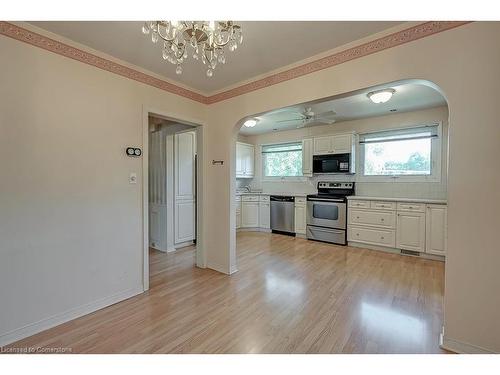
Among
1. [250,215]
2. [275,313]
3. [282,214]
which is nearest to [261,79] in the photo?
[275,313]

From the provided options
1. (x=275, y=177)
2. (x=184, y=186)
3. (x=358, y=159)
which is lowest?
(x=184, y=186)

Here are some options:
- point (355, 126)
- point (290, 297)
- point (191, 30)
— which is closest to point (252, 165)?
point (355, 126)

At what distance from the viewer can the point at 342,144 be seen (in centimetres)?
476

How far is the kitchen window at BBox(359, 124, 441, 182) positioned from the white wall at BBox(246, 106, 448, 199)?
10 cm

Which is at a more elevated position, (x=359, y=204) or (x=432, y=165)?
(x=432, y=165)

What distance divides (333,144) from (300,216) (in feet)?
5.65

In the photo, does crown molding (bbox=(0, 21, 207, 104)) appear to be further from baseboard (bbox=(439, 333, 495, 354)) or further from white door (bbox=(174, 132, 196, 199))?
baseboard (bbox=(439, 333, 495, 354))

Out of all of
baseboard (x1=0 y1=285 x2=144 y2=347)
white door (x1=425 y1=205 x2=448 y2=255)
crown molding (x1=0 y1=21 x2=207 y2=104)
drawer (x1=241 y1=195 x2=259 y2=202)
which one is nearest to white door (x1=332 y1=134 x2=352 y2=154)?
white door (x1=425 y1=205 x2=448 y2=255)

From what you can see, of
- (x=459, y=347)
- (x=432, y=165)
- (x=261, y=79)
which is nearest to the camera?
(x=459, y=347)

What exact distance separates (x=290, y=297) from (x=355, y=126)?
383 centimetres

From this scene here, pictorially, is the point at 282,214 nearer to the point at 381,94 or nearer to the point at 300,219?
the point at 300,219

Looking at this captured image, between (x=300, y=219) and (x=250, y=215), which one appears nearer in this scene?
(x=300, y=219)

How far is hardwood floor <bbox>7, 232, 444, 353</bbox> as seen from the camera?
1.73m

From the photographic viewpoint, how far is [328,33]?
1.99 m
